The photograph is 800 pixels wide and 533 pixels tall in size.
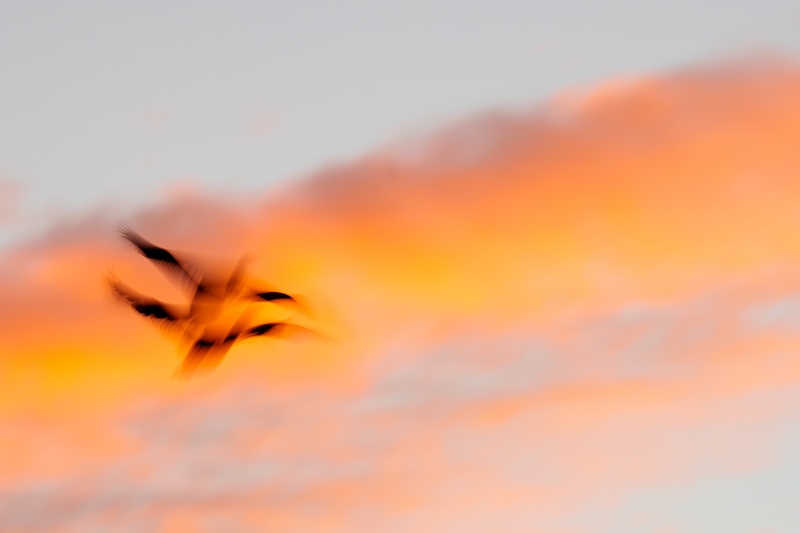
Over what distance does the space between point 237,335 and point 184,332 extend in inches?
71.4

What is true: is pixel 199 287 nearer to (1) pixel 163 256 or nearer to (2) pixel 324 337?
(1) pixel 163 256

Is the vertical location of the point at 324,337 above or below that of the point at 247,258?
below

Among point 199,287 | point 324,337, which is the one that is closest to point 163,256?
point 199,287

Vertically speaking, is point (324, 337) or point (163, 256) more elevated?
point (163, 256)

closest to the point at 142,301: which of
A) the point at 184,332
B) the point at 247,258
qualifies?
the point at 184,332

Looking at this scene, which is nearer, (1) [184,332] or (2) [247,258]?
(2) [247,258]

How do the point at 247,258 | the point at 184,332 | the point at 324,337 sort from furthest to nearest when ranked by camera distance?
the point at 184,332
the point at 247,258
the point at 324,337

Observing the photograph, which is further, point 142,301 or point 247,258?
point 142,301

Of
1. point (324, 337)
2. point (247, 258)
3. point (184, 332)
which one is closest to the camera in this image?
point (324, 337)

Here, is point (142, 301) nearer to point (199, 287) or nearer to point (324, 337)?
point (199, 287)

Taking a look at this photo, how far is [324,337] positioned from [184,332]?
8.07m

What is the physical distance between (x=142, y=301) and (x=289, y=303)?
5260 millimetres

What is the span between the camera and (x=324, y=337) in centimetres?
3628

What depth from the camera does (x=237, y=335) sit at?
4350 cm
